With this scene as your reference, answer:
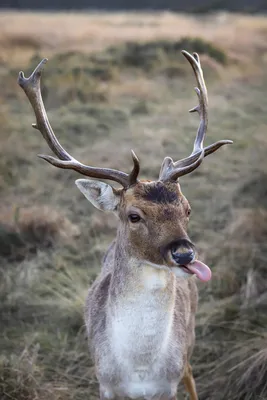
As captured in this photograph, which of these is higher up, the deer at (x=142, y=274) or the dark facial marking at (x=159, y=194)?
the dark facial marking at (x=159, y=194)

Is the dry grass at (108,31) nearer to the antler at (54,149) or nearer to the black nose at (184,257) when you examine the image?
the antler at (54,149)

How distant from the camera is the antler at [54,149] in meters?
3.85

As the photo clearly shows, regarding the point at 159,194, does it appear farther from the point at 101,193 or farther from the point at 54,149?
the point at 54,149

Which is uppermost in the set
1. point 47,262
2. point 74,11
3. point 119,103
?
point 47,262

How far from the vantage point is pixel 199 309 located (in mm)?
5996

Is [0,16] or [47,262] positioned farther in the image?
[0,16]

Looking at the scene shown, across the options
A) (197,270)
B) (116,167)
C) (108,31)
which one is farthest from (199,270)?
(108,31)

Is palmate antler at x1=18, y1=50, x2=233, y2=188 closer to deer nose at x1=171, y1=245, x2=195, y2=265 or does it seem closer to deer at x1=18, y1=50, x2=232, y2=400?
deer at x1=18, y1=50, x2=232, y2=400

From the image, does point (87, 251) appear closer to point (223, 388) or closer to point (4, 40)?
point (223, 388)

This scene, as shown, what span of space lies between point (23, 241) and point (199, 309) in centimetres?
243

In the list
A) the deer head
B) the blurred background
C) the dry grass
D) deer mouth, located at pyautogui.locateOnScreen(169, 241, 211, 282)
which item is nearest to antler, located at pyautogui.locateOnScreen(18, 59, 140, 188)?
the deer head

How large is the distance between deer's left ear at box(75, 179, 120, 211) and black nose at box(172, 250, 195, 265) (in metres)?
0.72

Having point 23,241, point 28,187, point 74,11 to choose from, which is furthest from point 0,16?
point 23,241

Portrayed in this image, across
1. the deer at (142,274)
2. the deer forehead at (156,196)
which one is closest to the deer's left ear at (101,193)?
the deer at (142,274)
